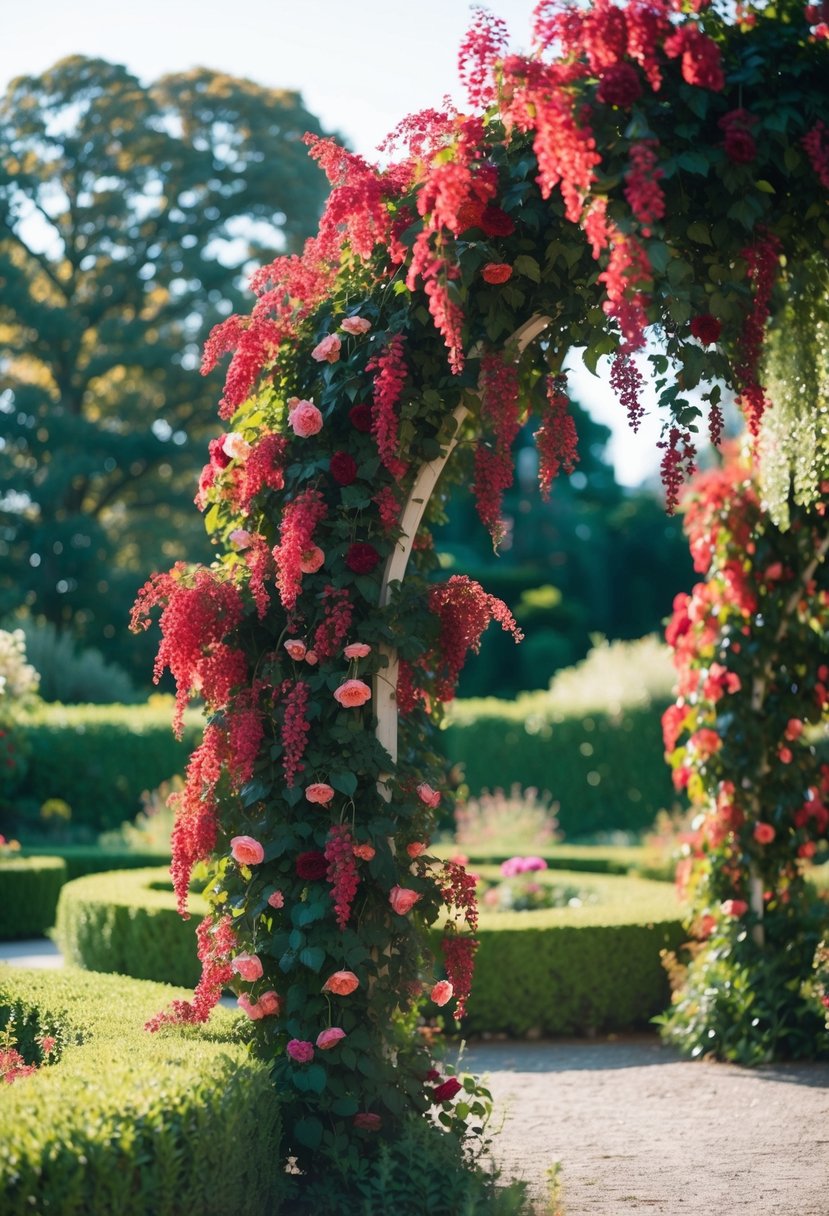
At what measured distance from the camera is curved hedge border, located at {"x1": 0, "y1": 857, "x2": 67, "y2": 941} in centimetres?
1009

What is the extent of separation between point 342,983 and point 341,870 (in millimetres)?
336

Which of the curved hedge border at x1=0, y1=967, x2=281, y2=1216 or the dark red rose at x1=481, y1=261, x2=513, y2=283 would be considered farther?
the dark red rose at x1=481, y1=261, x2=513, y2=283

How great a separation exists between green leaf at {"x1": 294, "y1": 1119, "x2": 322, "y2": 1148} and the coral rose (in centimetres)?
246

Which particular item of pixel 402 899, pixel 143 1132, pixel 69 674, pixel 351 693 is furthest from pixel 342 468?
pixel 69 674

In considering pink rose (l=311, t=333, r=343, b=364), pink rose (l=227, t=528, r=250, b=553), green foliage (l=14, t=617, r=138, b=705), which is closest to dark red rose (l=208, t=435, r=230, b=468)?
pink rose (l=227, t=528, r=250, b=553)

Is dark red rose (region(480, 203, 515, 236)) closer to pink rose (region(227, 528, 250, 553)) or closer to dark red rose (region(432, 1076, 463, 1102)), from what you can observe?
pink rose (region(227, 528, 250, 553))

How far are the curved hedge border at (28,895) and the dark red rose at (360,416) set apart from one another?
23.7ft

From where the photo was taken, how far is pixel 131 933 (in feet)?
24.0

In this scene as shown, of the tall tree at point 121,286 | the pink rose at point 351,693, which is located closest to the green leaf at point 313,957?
the pink rose at point 351,693

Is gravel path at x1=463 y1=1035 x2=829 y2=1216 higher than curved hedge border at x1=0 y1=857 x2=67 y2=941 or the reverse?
the reverse

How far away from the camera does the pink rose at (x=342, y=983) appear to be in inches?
148

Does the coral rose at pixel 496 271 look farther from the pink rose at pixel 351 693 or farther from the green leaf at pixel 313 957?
the green leaf at pixel 313 957

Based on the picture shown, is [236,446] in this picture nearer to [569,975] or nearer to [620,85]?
[620,85]

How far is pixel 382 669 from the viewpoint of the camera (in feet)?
13.3
